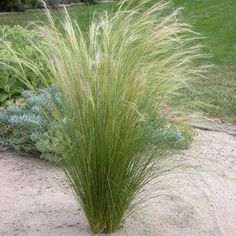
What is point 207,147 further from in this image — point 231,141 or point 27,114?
point 27,114

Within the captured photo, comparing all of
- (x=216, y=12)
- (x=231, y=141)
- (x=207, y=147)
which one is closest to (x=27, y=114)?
(x=207, y=147)

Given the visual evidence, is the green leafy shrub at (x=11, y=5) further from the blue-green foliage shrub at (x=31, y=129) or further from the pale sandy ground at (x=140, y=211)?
the pale sandy ground at (x=140, y=211)

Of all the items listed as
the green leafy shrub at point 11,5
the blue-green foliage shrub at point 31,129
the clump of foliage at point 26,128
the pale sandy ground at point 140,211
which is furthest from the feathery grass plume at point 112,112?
the green leafy shrub at point 11,5

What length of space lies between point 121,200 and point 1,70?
255 centimetres

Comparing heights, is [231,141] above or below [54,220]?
below

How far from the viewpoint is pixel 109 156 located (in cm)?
299

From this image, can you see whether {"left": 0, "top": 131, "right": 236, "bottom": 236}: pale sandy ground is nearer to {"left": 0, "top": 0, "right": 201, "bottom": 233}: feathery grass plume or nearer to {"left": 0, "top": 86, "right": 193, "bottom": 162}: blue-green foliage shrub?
{"left": 0, "top": 86, "right": 193, "bottom": 162}: blue-green foliage shrub

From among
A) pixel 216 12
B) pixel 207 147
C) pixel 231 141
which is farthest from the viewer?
pixel 216 12

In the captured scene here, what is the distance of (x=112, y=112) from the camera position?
2957 mm

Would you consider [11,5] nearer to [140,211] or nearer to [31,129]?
[31,129]

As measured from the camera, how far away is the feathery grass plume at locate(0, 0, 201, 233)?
9.77 feet

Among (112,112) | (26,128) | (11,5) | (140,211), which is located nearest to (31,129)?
(26,128)

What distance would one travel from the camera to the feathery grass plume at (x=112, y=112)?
2977 millimetres

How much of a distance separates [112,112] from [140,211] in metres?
0.82
